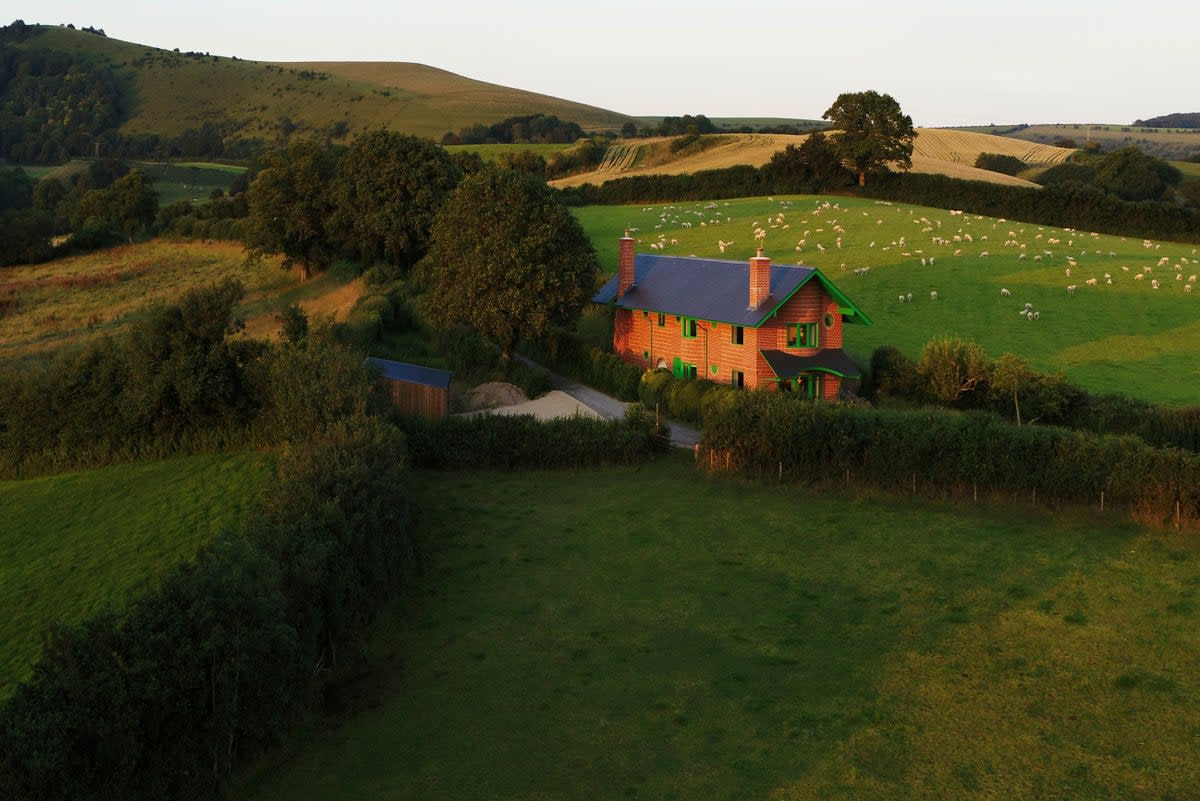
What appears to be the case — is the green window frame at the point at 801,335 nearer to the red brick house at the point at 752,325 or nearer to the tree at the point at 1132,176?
the red brick house at the point at 752,325

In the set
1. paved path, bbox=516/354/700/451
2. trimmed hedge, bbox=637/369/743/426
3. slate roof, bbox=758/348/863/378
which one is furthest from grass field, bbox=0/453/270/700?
slate roof, bbox=758/348/863/378

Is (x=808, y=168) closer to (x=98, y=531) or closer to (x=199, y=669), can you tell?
(x=98, y=531)

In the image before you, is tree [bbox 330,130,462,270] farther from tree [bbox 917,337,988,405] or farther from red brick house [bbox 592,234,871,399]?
tree [bbox 917,337,988,405]

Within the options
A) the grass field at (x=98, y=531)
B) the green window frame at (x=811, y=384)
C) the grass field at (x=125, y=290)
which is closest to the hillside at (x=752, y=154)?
the grass field at (x=125, y=290)

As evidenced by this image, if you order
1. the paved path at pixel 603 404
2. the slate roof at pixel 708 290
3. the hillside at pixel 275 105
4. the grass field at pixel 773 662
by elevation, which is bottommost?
the grass field at pixel 773 662

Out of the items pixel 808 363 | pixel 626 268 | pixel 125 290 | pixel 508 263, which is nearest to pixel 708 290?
pixel 626 268

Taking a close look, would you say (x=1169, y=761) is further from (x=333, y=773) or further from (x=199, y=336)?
(x=199, y=336)
